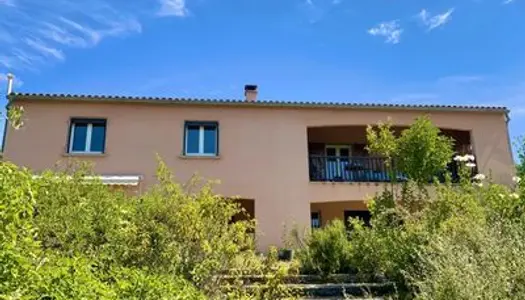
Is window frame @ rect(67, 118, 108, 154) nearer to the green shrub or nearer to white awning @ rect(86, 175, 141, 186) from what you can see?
white awning @ rect(86, 175, 141, 186)

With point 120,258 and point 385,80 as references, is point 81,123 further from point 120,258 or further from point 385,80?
point 120,258

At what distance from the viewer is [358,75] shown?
19938 mm

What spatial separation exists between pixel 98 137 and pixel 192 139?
15.9ft

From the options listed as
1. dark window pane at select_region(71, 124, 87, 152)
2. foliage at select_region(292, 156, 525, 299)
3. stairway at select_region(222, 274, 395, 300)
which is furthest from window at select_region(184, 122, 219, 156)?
stairway at select_region(222, 274, 395, 300)

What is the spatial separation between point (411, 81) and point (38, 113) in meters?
18.4

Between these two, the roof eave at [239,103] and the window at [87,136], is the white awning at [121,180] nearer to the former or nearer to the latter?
the window at [87,136]

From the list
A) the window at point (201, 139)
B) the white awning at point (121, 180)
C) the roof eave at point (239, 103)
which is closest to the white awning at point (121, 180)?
the white awning at point (121, 180)

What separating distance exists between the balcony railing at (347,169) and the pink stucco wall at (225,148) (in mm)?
1044

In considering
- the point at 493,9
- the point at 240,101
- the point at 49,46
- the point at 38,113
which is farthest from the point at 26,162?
the point at 493,9

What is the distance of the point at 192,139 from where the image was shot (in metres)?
26.1

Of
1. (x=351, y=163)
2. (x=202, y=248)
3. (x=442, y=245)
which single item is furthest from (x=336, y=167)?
(x=202, y=248)

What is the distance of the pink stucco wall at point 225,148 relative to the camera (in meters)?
24.8

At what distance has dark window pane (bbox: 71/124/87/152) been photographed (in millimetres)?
25312

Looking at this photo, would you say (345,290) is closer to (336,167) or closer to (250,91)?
(336,167)
